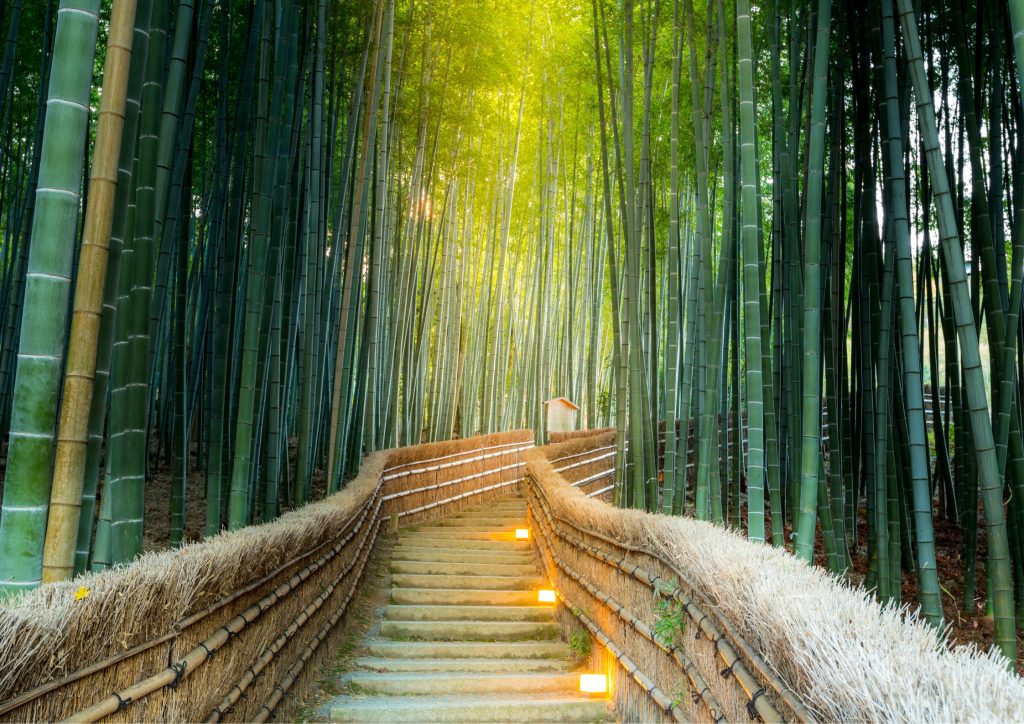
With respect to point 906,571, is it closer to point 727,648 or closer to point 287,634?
point 727,648

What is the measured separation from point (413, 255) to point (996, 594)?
518 cm

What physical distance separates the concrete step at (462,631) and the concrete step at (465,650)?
15 cm

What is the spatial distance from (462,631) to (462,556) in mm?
1219

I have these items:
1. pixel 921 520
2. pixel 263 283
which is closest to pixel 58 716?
pixel 263 283

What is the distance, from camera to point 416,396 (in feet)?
26.1

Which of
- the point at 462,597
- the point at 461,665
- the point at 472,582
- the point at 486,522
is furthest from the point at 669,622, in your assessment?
the point at 486,522

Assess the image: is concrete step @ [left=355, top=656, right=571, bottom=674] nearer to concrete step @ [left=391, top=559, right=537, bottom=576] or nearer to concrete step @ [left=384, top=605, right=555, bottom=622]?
concrete step @ [left=384, top=605, right=555, bottom=622]

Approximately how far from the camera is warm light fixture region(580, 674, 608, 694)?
10.1 ft

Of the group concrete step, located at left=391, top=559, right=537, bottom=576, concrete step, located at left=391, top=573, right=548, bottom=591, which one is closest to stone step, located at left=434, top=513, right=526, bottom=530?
concrete step, located at left=391, top=559, right=537, bottom=576

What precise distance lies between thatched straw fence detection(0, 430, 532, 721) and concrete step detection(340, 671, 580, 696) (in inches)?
8.3

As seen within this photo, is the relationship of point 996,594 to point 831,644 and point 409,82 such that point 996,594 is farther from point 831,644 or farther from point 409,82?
point 409,82

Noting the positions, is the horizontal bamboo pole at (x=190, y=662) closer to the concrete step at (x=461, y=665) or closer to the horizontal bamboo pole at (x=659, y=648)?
the concrete step at (x=461, y=665)

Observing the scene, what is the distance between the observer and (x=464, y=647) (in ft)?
12.1

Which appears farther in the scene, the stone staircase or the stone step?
the stone step
